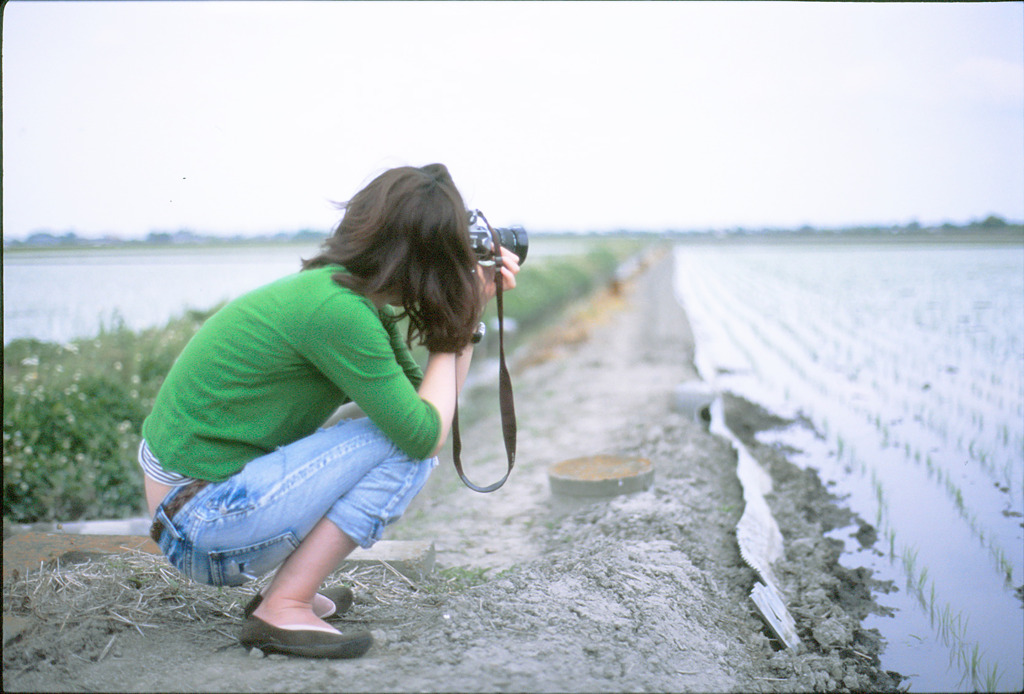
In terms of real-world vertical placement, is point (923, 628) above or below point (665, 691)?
below

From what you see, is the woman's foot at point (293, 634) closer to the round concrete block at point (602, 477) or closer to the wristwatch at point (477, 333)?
the wristwatch at point (477, 333)

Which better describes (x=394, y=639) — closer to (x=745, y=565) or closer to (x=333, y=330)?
(x=333, y=330)

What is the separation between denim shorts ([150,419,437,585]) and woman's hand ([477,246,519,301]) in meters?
0.47

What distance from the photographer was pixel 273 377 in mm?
1787

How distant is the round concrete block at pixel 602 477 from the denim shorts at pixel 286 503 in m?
1.90

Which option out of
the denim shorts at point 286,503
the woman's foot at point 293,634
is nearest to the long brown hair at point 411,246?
the denim shorts at point 286,503

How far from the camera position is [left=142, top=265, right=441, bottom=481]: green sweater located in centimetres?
171

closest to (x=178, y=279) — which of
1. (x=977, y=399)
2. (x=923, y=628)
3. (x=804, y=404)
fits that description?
(x=804, y=404)

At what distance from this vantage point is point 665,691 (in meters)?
1.90

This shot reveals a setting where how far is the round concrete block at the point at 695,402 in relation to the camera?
5184mm

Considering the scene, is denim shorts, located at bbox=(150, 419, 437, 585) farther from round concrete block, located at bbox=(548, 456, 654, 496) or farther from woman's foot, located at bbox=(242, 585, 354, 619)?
round concrete block, located at bbox=(548, 456, 654, 496)

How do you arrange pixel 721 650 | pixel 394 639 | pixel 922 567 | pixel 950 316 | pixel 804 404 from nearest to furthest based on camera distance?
pixel 394 639
pixel 721 650
pixel 922 567
pixel 804 404
pixel 950 316

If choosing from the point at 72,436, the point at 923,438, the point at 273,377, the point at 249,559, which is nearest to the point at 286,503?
the point at 249,559

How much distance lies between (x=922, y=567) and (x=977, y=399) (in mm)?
2735
